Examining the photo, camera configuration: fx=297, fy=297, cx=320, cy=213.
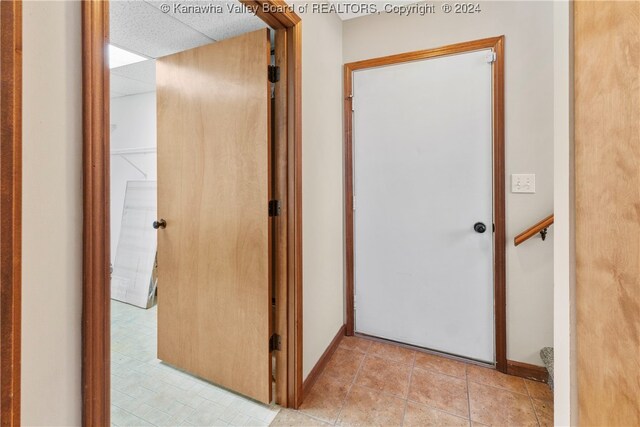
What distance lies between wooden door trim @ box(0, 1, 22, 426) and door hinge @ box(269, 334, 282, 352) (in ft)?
3.68

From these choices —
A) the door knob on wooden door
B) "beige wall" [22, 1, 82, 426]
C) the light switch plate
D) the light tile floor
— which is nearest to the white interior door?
the light switch plate

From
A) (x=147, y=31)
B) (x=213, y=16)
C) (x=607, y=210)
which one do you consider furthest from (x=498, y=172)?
(x=147, y=31)

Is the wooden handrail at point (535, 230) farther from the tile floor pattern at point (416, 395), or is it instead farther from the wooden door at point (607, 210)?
the wooden door at point (607, 210)

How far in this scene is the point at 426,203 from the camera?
2045mm

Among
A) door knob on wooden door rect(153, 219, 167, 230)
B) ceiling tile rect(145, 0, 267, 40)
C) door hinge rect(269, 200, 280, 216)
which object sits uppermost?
ceiling tile rect(145, 0, 267, 40)

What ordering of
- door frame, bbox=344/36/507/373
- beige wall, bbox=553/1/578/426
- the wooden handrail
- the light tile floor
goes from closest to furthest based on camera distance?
Result: beige wall, bbox=553/1/578/426
the light tile floor
the wooden handrail
door frame, bbox=344/36/507/373

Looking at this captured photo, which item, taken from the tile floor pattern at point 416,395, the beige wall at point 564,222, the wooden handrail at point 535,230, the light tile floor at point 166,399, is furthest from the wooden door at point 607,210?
the light tile floor at point 166,399

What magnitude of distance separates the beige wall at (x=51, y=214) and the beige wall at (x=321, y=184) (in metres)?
1.10

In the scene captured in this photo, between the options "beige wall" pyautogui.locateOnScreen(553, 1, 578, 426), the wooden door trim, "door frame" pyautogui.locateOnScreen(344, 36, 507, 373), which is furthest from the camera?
"door frame" pyautogui.locateOnScreen(344, 36, 507, 373)

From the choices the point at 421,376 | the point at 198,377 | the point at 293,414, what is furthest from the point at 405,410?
the point at 198,377

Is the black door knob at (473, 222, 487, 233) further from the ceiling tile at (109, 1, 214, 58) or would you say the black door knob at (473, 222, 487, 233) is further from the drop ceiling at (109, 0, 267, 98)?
the ceiling tile at (109, 1, 214, 58)

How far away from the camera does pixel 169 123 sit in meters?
1.83

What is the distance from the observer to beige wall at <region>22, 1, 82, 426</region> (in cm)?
59

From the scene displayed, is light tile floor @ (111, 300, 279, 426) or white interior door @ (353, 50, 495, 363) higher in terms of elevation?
white interior door @ (353, 50, 495, 363)
